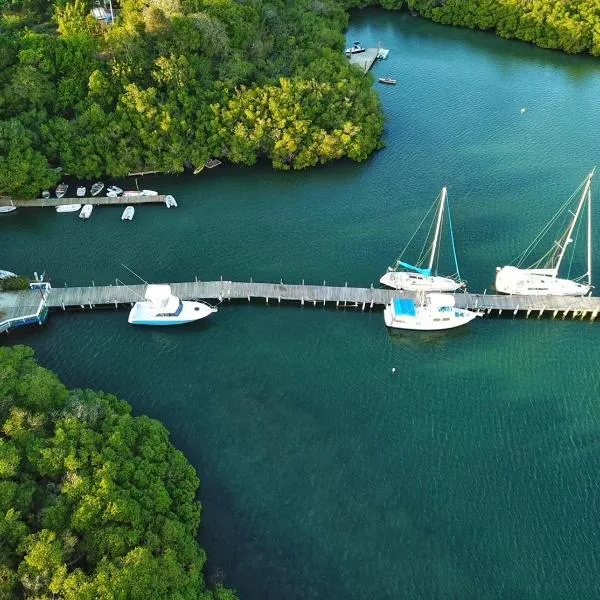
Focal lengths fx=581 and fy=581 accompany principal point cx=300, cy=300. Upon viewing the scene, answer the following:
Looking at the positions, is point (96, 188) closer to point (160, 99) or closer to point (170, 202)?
point (170, 202)

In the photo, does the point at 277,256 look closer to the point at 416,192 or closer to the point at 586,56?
the point at 416,192

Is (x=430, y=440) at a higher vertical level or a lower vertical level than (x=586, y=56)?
lower

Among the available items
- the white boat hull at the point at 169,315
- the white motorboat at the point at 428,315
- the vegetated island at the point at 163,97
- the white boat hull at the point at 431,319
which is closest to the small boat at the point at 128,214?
the vegetated island at the point at 163,97


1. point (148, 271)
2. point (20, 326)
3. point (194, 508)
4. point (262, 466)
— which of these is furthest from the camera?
point (148, 271)

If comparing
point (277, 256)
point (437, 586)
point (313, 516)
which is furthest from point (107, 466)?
point (277, 256)

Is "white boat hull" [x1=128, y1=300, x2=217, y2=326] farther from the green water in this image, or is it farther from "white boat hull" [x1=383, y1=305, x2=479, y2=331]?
"white boat hull" [x1=383, y1=305, x2=479, y2=331]

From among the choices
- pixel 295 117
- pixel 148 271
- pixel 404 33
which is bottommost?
pixel 148 271

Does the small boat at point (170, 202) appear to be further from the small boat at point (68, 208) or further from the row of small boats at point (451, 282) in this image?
the row of small boats at point (451, 282)

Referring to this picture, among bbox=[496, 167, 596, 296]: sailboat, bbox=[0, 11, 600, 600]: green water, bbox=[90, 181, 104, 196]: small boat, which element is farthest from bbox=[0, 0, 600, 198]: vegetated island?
bbox=[496, 167, 596, 296]: sailboat
